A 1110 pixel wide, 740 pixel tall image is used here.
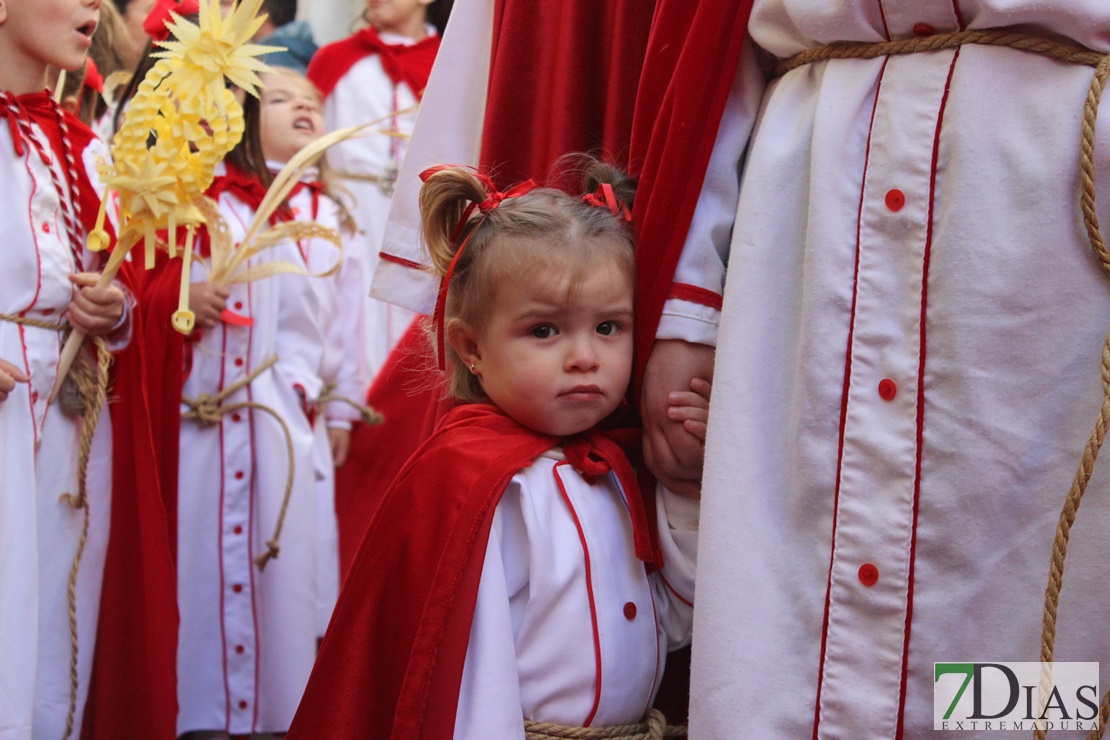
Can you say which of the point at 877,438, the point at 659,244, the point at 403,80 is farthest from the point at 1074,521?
the point at 403,80

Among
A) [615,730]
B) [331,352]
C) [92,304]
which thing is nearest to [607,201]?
[615,730]

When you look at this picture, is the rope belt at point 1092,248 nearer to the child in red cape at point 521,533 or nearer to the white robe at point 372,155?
the child in red cape at point 521,533

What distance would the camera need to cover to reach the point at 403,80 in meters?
4.98

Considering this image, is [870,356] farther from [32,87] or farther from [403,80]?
[403,80]

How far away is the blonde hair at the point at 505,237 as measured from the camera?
1.87 meters

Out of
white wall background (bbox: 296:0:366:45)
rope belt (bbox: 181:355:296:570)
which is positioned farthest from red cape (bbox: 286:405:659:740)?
white wall background (bbox: 296:0:366:45)

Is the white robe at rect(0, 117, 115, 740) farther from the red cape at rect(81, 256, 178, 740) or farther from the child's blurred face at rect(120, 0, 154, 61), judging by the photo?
the child's blurred face at rect(120, 0, 154, 61)

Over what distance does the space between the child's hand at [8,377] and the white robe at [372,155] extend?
89.2 inches

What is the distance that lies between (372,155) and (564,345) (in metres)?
3.22

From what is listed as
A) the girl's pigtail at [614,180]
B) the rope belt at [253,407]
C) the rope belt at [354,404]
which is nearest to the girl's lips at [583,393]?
the girl's pigtail at [614,180]

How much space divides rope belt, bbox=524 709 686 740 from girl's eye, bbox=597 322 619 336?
0.59 m

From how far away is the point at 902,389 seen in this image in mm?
1566

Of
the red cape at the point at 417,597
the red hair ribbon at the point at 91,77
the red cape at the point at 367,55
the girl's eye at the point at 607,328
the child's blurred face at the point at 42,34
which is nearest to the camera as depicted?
the red cape at the point at 417,597

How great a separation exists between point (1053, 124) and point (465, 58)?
1112 millimetres
